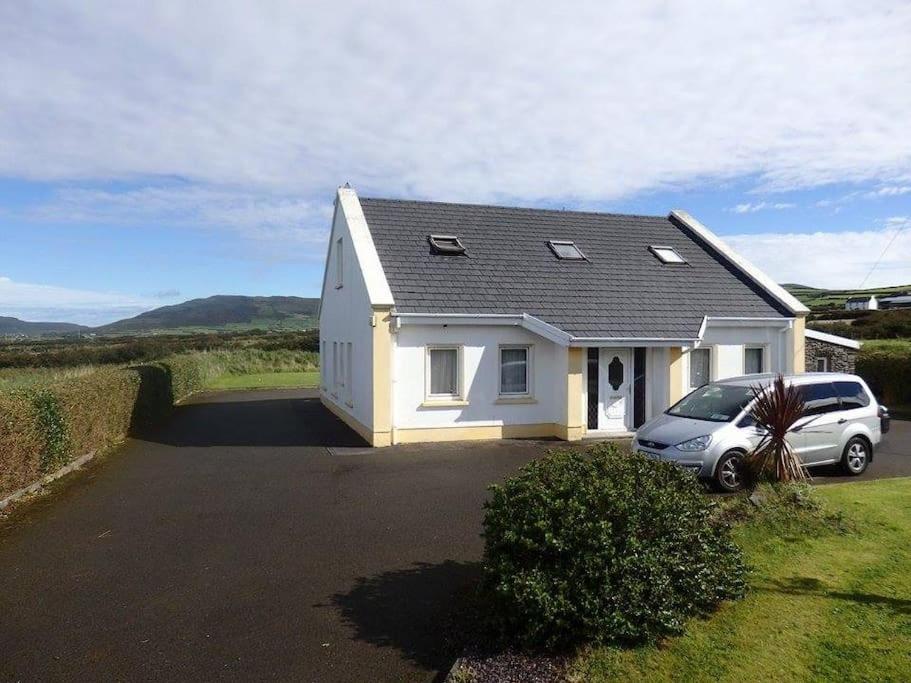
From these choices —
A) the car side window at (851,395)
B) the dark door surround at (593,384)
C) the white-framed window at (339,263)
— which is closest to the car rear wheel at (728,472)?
the car side window at (851,395)

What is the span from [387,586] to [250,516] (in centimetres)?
360

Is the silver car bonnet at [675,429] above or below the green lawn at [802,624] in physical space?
above

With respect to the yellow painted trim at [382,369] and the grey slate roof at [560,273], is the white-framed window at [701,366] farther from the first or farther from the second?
the yellow painted trim at [382,369]

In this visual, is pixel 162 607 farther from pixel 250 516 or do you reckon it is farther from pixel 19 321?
pixel 19 321

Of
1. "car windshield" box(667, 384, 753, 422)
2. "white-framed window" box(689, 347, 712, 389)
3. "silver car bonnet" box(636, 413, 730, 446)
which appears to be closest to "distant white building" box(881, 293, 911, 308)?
"white-framed window" box(689, 347, 712, 389)

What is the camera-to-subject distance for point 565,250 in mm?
19672

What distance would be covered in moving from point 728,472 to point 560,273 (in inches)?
346

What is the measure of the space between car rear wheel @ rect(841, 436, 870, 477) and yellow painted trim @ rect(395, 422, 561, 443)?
6119 mm

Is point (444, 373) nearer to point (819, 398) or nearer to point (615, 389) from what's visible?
point (615, 389)

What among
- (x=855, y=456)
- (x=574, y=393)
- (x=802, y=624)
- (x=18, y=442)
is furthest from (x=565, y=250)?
(x=802, y=624)

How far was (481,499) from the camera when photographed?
10.3 m

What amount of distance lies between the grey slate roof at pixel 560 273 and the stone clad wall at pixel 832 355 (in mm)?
5771

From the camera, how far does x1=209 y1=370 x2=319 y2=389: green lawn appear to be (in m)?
37.0

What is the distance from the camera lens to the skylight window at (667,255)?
2043 centimetres
